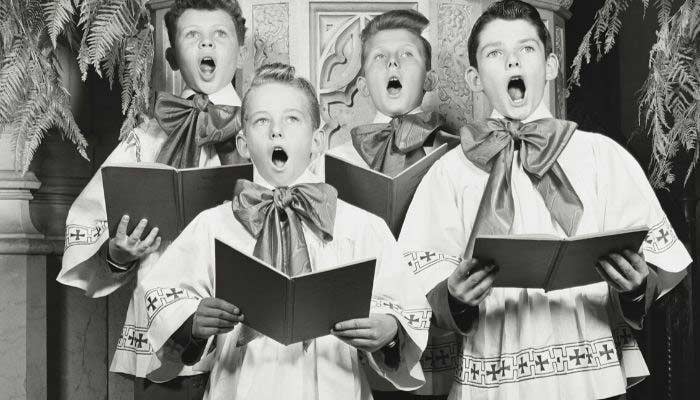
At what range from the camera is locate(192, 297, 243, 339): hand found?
9.62 feet

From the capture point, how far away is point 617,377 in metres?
3.19

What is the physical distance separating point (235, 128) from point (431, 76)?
2.22 ft

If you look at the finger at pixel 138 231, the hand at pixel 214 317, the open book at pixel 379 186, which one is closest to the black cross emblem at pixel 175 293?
the hand at pixel 214 317

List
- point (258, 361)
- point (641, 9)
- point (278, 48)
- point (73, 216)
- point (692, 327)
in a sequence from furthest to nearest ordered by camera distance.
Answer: point (641, 9), point (692, 327), point (278, 48), point (73, 216), point (258, 361)

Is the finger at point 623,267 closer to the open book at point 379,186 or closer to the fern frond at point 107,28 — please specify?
the open book at point 379,186

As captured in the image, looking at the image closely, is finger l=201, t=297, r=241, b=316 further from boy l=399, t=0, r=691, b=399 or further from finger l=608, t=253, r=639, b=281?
finger l=608, t=253, r=639, b=281

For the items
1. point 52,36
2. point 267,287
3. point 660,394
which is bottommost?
point 660,394

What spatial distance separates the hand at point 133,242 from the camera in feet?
11.7

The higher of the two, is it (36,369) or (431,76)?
(431,76)

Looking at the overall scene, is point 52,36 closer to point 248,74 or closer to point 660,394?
point 248,74

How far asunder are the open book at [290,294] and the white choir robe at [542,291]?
1.52ft

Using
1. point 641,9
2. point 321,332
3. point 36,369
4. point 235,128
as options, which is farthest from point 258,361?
point 641,9

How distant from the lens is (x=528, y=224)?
3336 millimetres

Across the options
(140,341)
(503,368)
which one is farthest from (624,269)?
(140,341)
